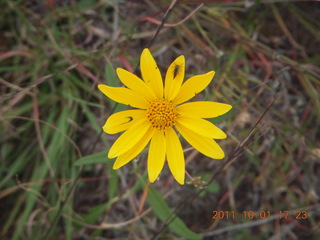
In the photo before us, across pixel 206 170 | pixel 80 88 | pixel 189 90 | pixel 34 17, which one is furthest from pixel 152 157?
pixel 34 17

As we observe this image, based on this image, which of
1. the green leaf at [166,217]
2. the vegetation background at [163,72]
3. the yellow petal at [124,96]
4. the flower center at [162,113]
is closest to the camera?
the yellow petal at [124,96]

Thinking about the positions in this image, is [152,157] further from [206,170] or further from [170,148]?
[206,170]

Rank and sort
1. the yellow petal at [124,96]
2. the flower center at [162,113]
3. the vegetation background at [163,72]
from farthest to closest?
1. the vegetation background at [163,72]
2. the flower center at [162,113]
3. the yellow petal at [124,96]

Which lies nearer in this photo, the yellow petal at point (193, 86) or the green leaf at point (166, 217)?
the yellow petal at point (193, 86)

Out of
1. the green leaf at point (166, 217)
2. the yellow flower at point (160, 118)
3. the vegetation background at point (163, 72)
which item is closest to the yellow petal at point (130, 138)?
the yellow flower at point (160, 118)

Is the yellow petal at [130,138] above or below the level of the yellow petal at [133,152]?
above

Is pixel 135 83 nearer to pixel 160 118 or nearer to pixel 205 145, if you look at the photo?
pixel 160 118

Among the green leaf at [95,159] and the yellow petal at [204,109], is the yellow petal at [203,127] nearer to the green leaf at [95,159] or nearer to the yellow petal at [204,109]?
the yellow petal at [204,109]
